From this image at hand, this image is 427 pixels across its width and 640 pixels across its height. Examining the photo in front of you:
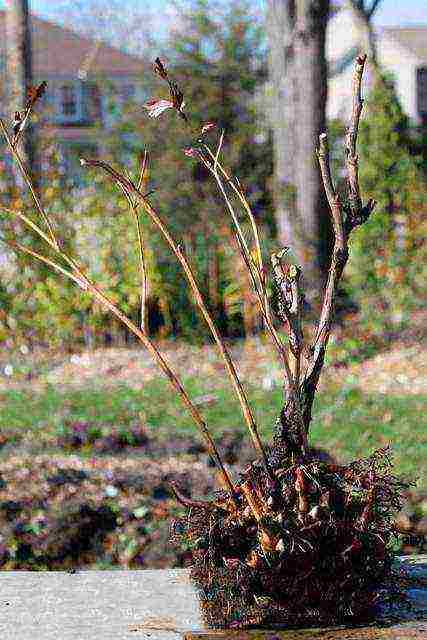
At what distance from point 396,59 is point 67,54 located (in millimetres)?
11112

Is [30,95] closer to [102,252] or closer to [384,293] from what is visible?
[102,252]

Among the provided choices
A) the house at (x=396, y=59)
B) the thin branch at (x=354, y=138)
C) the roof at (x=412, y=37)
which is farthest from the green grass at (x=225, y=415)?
the roof at (x=412, y=37)

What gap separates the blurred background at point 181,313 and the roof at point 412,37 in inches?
710

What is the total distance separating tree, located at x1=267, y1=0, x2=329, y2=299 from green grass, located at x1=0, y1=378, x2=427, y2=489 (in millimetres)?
2312

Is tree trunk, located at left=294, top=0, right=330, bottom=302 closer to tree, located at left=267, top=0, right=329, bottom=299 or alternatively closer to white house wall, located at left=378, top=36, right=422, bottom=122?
tree, located at left=267, top=0, right=329, bottom=299

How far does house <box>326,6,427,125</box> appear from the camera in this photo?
31547 millimetres

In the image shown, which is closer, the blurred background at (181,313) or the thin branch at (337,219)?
the thin branch at (337,219)

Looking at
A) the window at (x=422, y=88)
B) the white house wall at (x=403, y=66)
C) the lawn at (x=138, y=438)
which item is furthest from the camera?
the white house wall at (x=403, y=66)

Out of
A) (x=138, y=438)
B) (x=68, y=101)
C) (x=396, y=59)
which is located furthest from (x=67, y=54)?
(x=138, y=438)

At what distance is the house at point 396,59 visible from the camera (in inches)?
1242

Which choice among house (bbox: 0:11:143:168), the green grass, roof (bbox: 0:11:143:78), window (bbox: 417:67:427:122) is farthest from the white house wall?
the green grass

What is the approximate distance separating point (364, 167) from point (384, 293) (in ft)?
7.17

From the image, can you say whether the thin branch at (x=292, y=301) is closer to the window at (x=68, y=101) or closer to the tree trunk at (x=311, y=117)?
the tree trunk at (x=311, y=117)

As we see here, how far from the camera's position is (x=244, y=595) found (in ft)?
6.58
